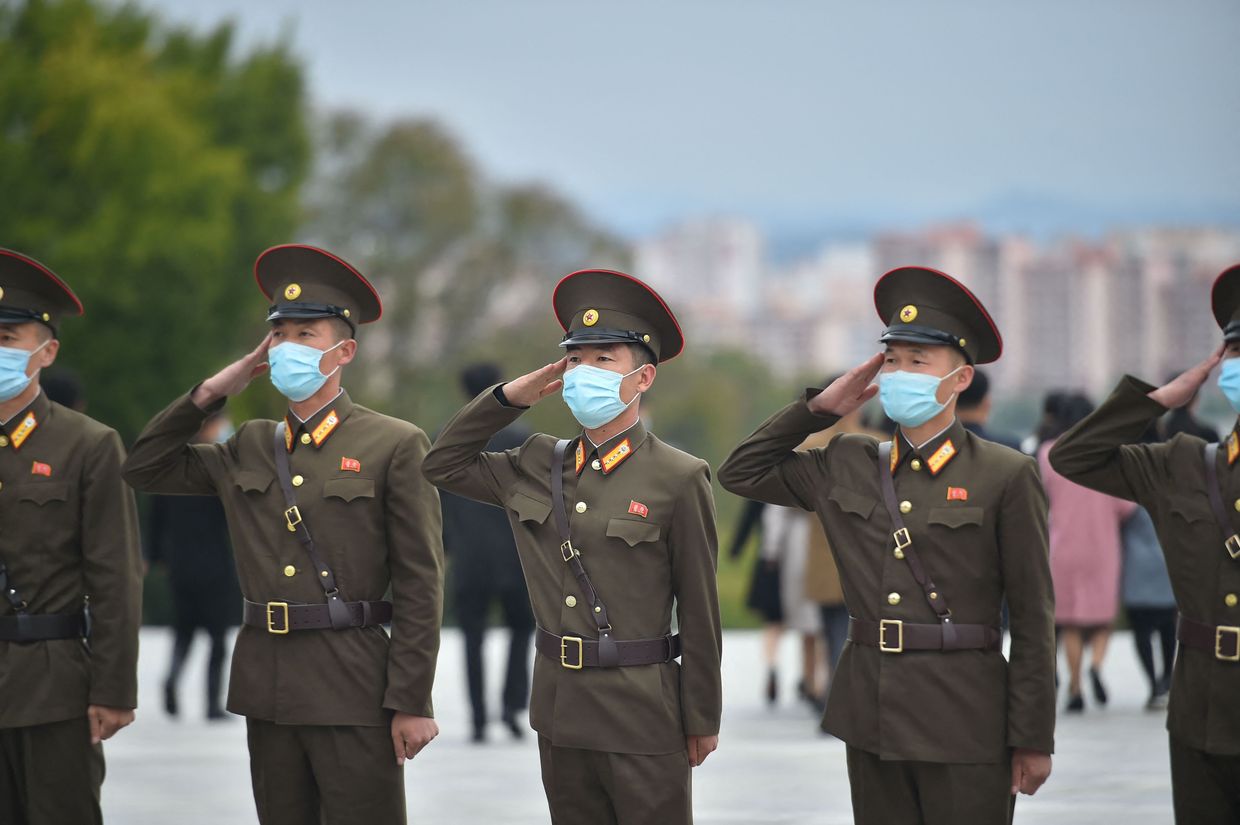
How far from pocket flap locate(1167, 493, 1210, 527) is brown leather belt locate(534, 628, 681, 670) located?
1548mm

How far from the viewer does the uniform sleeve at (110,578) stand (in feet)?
19.3

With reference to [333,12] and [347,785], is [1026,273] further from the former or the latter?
[347,785]

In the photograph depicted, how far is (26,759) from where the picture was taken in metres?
5.83

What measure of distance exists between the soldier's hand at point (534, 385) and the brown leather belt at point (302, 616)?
82 cm

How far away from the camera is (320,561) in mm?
5633

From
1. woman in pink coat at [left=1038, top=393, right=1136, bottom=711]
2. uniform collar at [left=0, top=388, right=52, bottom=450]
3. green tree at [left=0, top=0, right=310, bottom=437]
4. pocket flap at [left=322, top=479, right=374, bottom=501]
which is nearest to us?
pocket flap at [left=322, top=479, right=374, bottom=501]

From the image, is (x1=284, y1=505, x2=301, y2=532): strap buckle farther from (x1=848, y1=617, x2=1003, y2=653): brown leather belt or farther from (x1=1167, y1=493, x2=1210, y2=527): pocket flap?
(x1=1167, y1=493, x2=1210, y2=527): pocket flap

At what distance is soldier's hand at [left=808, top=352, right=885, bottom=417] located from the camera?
17.5ft

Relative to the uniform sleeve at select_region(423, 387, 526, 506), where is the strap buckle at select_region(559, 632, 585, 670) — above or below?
below

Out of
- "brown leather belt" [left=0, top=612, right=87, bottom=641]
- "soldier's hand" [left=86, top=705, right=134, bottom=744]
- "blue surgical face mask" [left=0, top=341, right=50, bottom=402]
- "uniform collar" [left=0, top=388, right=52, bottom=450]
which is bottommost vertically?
"soldier's hand" [left=86, top=705, right=134, bottom=744]

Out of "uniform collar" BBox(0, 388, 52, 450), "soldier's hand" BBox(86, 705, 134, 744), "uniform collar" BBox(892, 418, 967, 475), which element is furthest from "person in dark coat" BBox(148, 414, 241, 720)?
"uniform collar" BBox(892, 418, 967, 475)

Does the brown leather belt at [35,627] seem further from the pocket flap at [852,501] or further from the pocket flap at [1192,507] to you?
the pocket flap at [1192,507]

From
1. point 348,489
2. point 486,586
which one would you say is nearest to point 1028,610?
point 348,489

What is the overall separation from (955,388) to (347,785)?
2.26m
